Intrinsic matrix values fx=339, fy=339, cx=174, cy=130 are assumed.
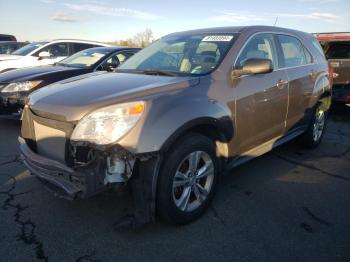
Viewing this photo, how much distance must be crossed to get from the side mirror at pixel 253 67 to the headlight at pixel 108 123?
1.29 meters

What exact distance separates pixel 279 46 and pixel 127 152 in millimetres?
2784

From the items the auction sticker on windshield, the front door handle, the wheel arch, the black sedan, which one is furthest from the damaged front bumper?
the front door handle

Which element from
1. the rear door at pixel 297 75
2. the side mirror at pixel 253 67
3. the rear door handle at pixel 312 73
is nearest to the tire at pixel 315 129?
the rear door at pixel 297 75

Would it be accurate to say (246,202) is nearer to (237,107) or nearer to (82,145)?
(237,107)

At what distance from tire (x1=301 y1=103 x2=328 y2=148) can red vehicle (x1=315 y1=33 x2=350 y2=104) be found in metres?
2.44

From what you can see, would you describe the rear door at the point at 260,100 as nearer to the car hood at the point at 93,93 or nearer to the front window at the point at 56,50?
the car hood at the point at 93,93

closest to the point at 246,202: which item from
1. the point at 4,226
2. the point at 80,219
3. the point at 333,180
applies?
the point at 333,180

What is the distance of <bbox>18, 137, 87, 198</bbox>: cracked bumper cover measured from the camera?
2627 millimetres

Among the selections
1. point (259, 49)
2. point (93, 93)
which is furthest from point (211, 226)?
point (259, 49)

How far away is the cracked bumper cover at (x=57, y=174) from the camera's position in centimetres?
263

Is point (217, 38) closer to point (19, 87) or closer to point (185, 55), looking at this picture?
point (185, 55)

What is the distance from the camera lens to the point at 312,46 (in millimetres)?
5246

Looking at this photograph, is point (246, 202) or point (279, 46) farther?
point (279, 46)

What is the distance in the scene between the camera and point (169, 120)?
9.03 feet
